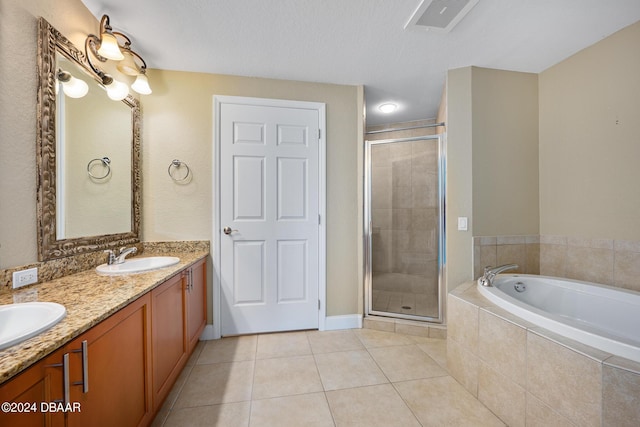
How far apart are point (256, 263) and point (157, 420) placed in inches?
46.9

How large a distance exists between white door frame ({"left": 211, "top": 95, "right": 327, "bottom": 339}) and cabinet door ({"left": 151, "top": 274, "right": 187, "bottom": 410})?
532mm

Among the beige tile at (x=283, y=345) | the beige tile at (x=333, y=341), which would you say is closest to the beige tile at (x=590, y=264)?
the beige tile at (x=333, y=341)

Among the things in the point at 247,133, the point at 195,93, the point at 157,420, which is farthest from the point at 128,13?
the point at 157,420

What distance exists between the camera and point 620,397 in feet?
3.07

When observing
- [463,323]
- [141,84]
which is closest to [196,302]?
[141,84]

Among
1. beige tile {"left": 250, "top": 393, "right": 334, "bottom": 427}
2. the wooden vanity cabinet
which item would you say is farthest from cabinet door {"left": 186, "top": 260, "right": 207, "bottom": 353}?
beige tile {"left": 250, "top": 393, "right": 334, "bottom": 427}

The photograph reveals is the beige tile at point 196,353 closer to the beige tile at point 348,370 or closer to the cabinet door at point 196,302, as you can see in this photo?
the cabinet door at point 196,302

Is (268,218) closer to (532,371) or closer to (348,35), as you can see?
(348,35)

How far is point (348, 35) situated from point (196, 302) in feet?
7.49

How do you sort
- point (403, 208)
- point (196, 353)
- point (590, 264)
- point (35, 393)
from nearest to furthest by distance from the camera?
point (35, 393)
point (590, 264)
point (196, 353)
point (403, 208)

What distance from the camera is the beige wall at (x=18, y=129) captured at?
1094 mm

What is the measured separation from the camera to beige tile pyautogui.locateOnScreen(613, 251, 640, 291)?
167 cm

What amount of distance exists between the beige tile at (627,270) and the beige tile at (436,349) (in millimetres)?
1269

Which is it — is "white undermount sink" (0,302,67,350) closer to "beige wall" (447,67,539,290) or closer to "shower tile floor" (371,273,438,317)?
"shower tile floor" (371,273,438,317)
